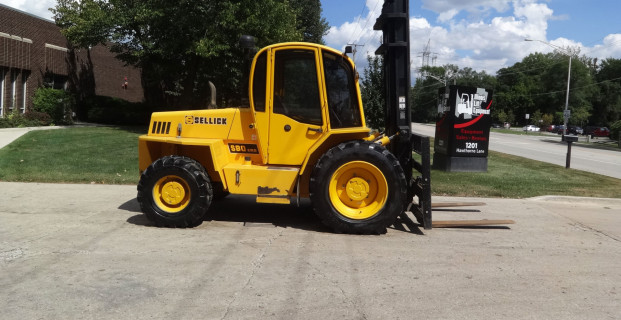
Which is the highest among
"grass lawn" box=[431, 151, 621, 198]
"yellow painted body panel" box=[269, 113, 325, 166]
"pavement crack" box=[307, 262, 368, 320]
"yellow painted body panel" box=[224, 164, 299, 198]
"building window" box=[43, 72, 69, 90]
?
"building window" box=[43, 72, 69, 90]

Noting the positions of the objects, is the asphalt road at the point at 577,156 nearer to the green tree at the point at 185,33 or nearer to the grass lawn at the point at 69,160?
the green tree at the point at 185,33

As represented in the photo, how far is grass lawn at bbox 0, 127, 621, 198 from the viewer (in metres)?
10.8

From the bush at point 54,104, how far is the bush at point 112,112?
3.20m

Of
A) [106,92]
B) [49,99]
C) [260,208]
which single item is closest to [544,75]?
[106,92]

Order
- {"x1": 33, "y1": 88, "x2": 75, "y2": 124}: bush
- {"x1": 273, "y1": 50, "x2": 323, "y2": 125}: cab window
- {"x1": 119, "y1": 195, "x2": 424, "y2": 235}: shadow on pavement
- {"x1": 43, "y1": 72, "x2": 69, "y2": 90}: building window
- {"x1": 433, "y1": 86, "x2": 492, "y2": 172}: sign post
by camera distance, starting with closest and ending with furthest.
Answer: {"x1": 273, "y1": 50, "x2": 323, "y2": 125}: cab window, {"x1": 119, "y1": 195, "x2": 424, "y2": 235}: shadow on pavement, {"x1": 433, "y1": 86, "x2": 492, "y2": 172}: sign post, {"x1": 33, "y1": 88, "x2": 75, "y2": 124}: bush, {"x1": 43, "y1": 72, "x2": 69, "y2": 90}: building window

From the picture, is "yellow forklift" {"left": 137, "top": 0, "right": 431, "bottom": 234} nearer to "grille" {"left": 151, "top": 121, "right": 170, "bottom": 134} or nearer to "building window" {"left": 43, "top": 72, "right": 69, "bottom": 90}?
"grille" {"left": 151, "top": 121, "right": 170, "bottom": 134}

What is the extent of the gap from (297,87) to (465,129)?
9.06 m

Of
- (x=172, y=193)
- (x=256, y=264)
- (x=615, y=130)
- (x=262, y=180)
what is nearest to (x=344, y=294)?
(x=256, y=264)

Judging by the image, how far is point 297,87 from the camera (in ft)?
22.1

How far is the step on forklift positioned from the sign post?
7.81 metres

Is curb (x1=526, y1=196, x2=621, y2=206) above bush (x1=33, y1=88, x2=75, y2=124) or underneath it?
underneath

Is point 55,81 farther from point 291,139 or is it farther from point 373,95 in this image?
point 291,139

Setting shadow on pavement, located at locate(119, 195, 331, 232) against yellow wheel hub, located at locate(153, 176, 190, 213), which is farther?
shadow on pavement, located at locate(119, 195, 331, 232)

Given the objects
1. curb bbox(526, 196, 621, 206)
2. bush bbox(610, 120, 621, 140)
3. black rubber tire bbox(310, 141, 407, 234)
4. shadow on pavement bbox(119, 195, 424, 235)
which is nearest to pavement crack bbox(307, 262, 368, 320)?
black rubber tire bbox(310, 141, 407, 234)
